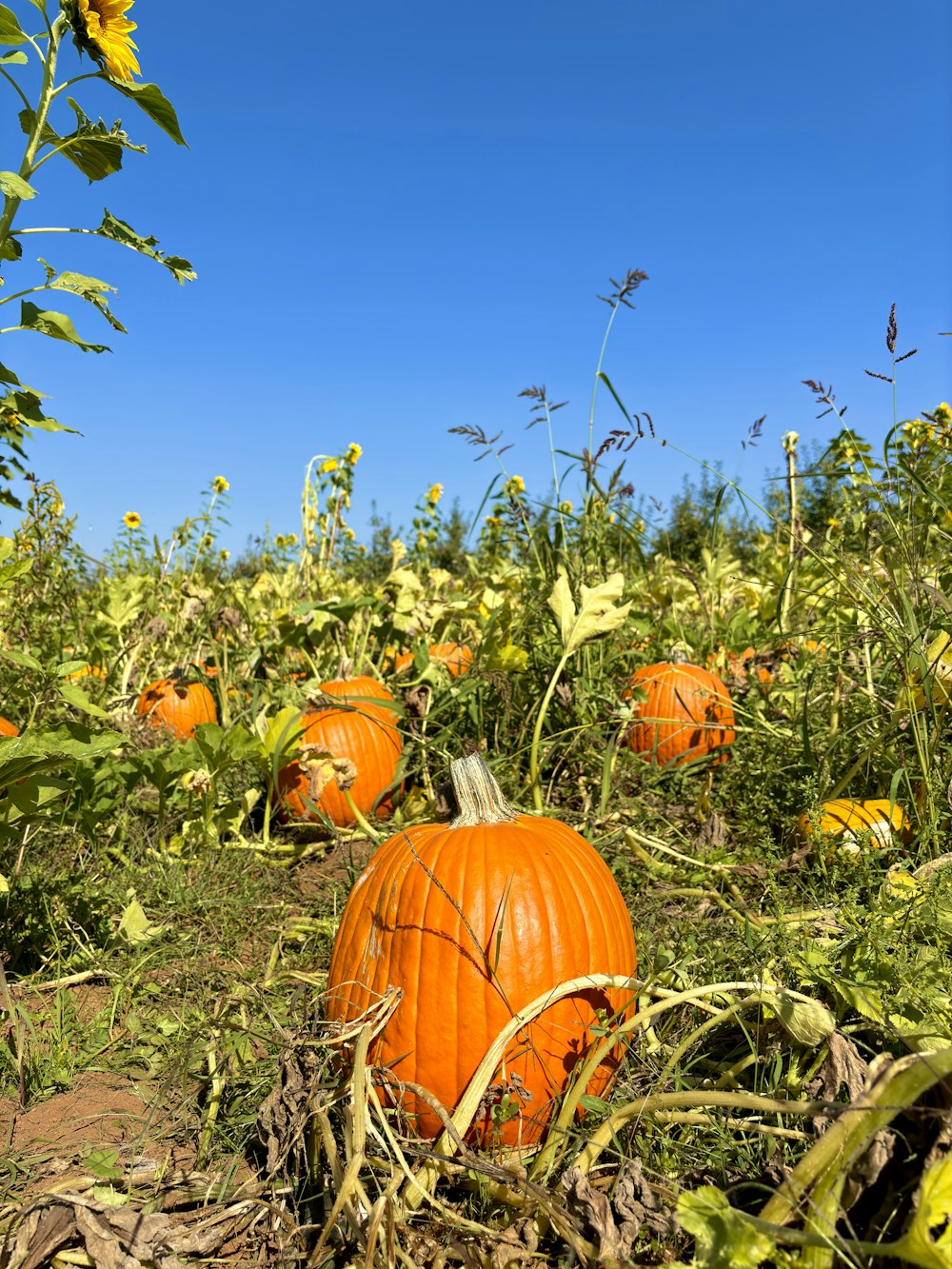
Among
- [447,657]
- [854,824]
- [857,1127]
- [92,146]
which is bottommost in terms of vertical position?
[857,1127]

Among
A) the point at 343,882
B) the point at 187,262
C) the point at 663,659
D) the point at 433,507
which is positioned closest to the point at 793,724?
the point at 663,659

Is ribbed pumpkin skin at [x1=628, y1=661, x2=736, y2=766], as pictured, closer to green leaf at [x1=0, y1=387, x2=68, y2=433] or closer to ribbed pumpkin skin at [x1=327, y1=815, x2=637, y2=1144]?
ribbed pumpkin skin at [x1=327, y1=815, x2=637, y2=1144]

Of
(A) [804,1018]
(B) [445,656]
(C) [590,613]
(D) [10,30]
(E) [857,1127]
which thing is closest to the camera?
(E) [857,1127]

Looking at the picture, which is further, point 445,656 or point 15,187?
point 445,656

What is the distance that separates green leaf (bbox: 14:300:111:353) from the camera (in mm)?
1698

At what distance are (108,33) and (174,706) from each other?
3209 mm

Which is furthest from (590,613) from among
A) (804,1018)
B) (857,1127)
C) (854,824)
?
(857,1127)

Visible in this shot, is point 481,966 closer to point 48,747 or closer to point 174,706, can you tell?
point 48,747

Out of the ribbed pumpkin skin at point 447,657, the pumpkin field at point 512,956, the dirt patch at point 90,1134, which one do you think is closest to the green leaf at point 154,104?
the pumpkin field at point 512,956

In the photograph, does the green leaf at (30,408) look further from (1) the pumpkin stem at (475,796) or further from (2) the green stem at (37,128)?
(1) the pumpkin stem at (475,796)

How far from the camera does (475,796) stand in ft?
6.15

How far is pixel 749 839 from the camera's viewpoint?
279 centimetres

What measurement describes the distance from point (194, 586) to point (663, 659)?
269 cm

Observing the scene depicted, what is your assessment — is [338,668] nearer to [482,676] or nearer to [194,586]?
[482,676]
